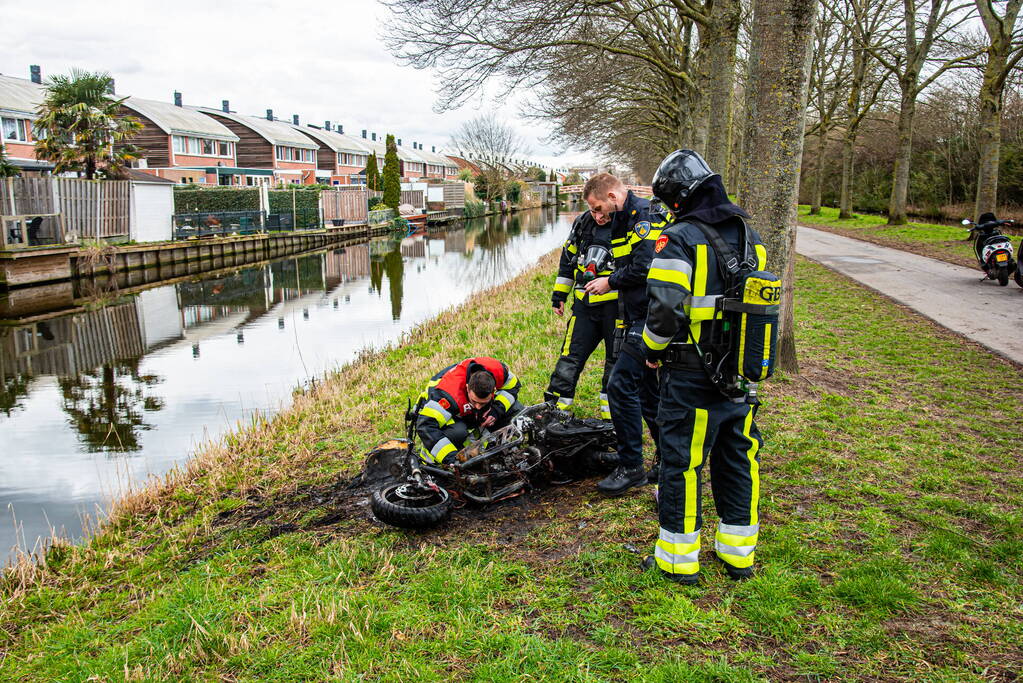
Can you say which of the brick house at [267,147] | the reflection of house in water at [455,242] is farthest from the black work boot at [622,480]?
the brick house at [267,147]

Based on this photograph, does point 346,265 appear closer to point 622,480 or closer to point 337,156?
point 622,480

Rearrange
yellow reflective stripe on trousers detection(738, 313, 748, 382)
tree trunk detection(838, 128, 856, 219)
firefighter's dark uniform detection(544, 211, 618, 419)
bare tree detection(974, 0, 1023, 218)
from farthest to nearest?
1. tree trunk detection(838, 128, 856, 219)
2. bare tree detection(974, 0, 1023, 218)
3. firefighter's dark uniform detection(544, 211, 618, 419)
4. yellow reflective stripe on trousers detection(738, 313, 748, 382)

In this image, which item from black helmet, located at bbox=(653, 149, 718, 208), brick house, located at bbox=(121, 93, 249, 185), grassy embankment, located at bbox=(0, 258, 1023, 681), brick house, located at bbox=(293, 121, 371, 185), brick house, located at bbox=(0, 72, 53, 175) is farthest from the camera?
brick house, located at bbox=(293, 121, 371, 185)

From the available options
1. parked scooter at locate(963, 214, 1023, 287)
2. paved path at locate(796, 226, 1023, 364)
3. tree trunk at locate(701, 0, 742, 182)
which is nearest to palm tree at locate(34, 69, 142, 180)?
tree trunk at locate(701, 0, 742, 182)

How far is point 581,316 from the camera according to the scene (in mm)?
5461

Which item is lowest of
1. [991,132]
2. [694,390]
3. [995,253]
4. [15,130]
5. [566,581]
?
[566,581]

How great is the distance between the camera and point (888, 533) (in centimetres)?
392

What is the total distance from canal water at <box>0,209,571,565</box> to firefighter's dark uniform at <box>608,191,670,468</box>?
4.45m

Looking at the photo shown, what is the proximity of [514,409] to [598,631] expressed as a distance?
86.1 inches

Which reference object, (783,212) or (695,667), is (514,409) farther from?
(783,212)

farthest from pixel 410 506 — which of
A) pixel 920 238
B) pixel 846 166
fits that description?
pixel 846 166

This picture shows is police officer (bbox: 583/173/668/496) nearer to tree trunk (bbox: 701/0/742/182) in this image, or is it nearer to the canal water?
the canal water

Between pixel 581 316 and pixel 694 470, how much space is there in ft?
7.14

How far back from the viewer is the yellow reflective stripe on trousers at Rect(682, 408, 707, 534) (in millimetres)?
3447
